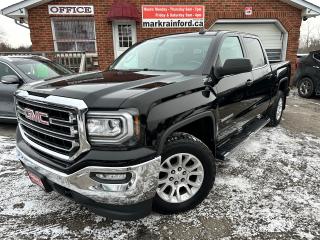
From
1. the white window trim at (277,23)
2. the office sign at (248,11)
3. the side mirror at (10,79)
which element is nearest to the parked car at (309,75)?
the white window trim at (277,23)

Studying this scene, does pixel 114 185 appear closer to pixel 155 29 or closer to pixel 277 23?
pixel 155 29

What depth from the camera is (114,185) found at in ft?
6.98

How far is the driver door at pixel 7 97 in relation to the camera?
548 cm

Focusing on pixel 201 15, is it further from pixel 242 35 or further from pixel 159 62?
pixel 159 62

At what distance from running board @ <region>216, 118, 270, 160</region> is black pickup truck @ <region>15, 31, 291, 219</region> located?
0.02 m

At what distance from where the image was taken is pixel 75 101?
215 cm

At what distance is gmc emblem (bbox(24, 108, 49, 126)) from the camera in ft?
7.87

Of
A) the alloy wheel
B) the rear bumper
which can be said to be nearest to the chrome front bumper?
the rear bumper

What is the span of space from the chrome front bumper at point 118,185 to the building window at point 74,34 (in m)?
9.43

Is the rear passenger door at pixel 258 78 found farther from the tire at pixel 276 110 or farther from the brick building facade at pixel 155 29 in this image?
the brick building facade at pixel 155 29

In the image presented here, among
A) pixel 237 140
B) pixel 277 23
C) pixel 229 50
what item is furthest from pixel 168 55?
pixel 277 23

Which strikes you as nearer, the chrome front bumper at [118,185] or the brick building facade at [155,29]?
the chrome front bumper at [118,185]

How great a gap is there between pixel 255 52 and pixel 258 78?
1.84ft

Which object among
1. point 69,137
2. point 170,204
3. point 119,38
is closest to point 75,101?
point 69,137
